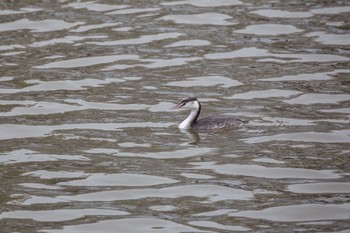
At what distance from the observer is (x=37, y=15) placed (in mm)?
18781

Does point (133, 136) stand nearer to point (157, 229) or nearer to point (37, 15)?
point (157, 229)

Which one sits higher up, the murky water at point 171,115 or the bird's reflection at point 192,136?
the murky water at point 171,115

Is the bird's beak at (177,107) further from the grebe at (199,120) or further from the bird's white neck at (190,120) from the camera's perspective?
the bird's white neck at (190,120)

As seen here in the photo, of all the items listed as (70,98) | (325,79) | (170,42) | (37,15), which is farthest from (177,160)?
(37,15)

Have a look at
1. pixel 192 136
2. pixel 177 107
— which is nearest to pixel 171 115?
pixel 177 107

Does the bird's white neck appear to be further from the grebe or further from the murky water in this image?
the murky water

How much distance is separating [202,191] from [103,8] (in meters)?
9.56

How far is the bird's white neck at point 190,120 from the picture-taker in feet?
42.5

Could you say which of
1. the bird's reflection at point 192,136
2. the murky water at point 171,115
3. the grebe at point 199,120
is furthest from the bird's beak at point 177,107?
the bird's reflection at point 192,136

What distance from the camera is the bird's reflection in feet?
40.9

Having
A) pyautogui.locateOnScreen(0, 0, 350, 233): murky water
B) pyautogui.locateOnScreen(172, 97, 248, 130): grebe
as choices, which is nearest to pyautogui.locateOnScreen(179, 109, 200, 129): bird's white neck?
pyautogui.locateOnScreen(172, 97, 248, 130): grebe

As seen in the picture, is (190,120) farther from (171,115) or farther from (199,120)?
(171,115)

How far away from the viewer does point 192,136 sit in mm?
12688

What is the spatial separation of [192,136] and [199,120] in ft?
1.48
